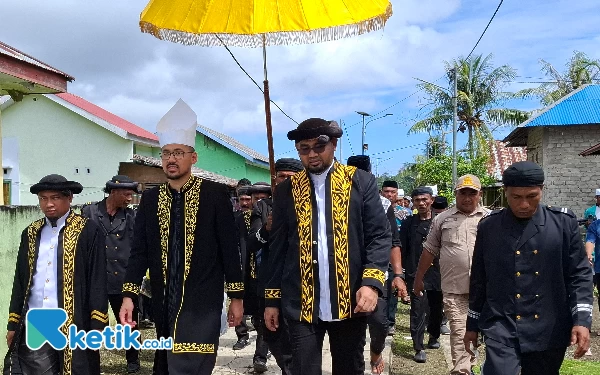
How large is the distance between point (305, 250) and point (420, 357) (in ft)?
14.5

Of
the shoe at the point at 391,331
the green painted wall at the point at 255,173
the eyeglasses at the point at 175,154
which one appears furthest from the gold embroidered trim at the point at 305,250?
the green painted wall at the point at 255,173

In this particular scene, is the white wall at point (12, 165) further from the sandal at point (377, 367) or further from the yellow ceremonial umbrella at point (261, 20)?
the yellow ceremonial umbrella at point (261, 20)

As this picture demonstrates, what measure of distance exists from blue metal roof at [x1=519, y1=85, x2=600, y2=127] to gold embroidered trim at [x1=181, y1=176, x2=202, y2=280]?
17292 millimetres

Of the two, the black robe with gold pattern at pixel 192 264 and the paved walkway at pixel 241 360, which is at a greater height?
the black robe with gold pattern at pixel 192 264

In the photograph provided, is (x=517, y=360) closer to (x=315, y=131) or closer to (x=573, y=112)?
(x=315, y=131)

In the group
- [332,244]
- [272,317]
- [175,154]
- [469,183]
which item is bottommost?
[272,317]

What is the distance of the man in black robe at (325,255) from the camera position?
431 cm

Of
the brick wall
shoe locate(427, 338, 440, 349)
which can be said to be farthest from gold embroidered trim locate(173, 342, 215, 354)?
the brick wall

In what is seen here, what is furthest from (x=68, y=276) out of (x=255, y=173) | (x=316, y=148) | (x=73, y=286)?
(x=255, y=173)

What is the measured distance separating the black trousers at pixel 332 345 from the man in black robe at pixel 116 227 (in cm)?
369

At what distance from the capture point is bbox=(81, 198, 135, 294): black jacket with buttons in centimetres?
764

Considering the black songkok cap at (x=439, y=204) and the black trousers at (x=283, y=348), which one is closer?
the black trousers at (x=283, y=348)

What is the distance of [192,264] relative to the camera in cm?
464

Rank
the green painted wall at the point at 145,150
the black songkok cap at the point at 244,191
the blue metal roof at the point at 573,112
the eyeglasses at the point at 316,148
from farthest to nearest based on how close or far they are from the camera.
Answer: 1. the green painted wall at the point at 145,150
2. the blue metal roof at the point at 573,112
3. the black songkok cap at the point at 244,191
4. the eyeglasses at the point at 316,148
